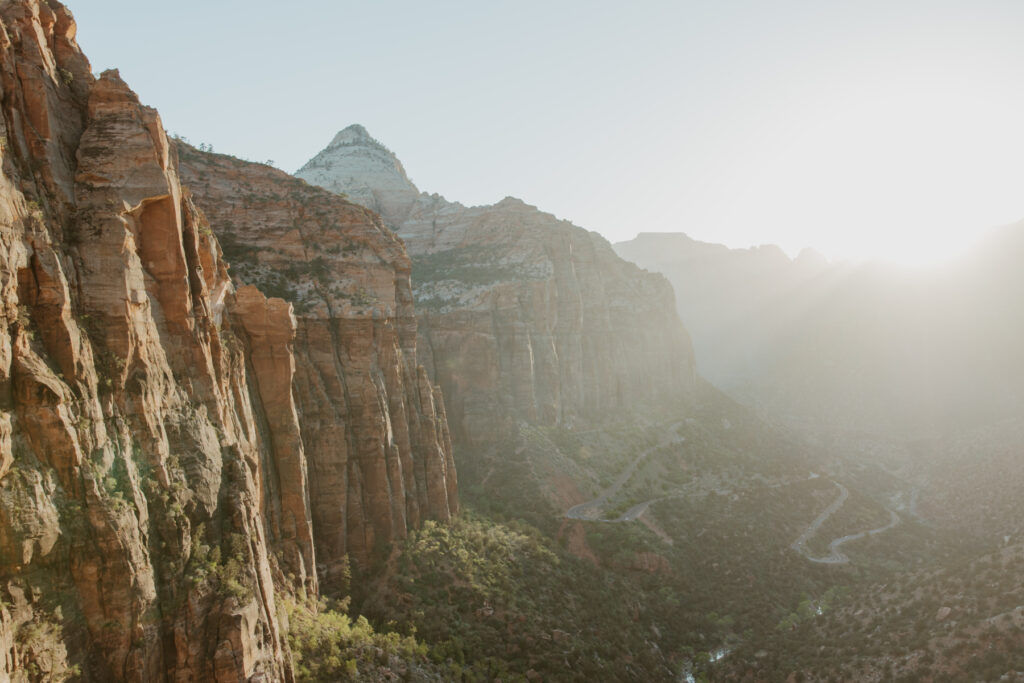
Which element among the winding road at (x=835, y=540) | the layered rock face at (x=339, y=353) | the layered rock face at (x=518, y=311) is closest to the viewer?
the layered rock face at (x=339, y=353)

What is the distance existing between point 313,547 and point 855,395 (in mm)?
117336

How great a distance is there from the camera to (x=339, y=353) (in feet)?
124

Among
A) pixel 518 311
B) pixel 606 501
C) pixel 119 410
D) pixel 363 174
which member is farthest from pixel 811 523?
pixel 363 174

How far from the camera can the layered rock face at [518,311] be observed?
68.7 meters

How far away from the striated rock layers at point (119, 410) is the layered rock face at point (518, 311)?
39.0 meters

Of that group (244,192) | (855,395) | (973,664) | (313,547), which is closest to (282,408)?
(313,547)

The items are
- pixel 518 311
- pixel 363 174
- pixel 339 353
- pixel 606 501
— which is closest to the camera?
pixel 339 353

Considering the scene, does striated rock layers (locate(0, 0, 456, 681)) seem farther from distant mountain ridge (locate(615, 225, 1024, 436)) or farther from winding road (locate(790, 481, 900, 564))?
distant mountain ridge (locate(615, 225, 1024, 436))

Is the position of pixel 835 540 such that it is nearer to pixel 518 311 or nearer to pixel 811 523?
pixel 811 523

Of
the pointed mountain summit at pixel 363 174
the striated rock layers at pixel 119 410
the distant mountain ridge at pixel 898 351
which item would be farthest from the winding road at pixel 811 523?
the pointed mountain summit at pixel 363 174

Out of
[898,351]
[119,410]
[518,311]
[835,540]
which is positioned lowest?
[835,540]

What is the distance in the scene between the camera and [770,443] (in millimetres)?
87188

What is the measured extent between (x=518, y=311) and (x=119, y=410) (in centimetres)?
5855

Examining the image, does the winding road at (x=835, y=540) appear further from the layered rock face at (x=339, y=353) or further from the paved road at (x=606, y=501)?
the layered rock face at (x=339, y=353)
